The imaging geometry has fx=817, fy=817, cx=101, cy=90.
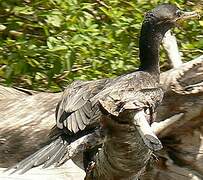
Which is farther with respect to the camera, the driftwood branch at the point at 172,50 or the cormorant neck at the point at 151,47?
the driftwood branch at the point at 172,50

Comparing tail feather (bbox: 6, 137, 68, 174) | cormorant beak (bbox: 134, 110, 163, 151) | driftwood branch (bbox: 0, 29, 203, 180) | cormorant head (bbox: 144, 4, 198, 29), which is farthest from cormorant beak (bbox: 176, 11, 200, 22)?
cormorant beak (bbox: 134, 110, 163, 151)

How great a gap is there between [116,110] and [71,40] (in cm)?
178

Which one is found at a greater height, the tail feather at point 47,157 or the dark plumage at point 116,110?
the dark plumage at point 116,110

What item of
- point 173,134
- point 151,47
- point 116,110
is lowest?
point 173,134

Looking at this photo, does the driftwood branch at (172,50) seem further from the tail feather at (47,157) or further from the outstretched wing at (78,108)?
the tail feather at (47,157)

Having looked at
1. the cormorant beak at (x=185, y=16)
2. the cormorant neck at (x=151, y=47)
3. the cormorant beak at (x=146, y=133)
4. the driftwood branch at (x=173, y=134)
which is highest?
the cormorant beak at (x=146, y=133)

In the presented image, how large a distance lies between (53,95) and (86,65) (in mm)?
546

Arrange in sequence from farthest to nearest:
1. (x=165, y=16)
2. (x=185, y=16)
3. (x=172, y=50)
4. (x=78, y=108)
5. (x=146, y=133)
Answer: (x=172, y=50), (x=185, y=16), (x=165, y=16), (x=78, y=108), (x=146, y=133)

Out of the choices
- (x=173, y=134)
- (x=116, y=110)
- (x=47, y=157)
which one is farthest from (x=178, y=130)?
(x=116, y=110)

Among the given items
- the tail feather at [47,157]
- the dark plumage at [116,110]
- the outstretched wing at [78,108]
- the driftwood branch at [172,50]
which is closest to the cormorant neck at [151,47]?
the dark plumage at [116,110]

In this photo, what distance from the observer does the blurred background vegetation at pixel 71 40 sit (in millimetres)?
4723

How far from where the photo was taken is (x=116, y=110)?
2938 millimetres

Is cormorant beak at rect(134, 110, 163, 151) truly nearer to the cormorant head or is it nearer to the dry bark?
the dry bark

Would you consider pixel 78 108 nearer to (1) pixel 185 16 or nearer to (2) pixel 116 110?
(1) pixel 185 16
